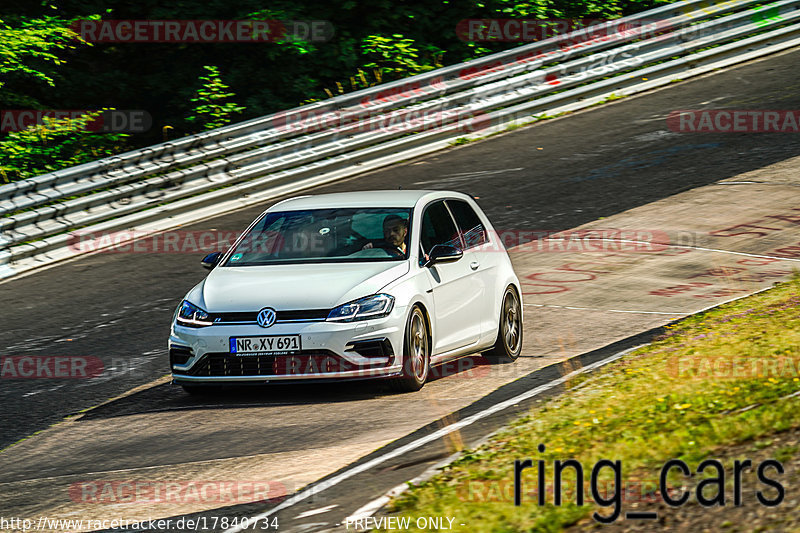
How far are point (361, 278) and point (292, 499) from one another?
2829 millimetres

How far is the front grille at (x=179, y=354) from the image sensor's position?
8.82m

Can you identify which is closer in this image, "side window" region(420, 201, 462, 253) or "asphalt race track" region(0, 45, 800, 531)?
"asphalt race track" region(0, 45, 800, 531)

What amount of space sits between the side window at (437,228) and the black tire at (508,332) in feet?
2.47

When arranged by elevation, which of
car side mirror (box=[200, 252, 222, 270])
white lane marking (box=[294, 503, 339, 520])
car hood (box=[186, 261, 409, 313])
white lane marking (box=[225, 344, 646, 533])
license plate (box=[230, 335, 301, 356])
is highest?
car side mirror (box=[200, 252, 222, 270])

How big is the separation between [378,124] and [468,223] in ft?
28.7

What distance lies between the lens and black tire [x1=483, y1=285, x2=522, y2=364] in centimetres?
1026

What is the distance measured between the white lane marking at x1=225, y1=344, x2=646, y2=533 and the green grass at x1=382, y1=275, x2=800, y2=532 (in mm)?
321

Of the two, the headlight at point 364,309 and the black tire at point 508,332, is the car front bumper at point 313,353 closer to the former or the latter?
the headlight at point 364,309

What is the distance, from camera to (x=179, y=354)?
889 cm

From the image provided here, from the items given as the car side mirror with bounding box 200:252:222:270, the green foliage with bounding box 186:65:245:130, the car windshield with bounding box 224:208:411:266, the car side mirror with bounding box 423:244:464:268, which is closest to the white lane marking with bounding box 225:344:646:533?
the car side mirror with bounding box 423:244:464:268

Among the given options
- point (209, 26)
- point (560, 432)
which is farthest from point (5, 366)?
point (209, 26)

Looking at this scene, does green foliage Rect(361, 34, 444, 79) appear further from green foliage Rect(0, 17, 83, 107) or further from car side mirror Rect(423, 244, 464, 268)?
car side mirror Rect(423, 244, 464, 268)

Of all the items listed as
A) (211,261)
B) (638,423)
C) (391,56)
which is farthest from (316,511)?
(391,56)

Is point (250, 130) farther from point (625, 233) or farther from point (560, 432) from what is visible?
point (560, 432)
